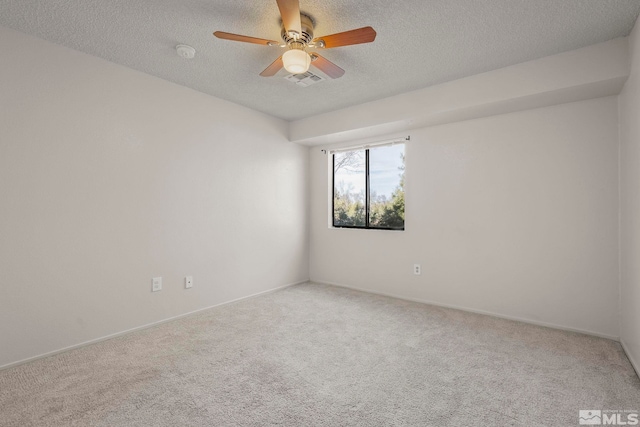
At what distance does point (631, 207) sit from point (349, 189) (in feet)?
9.99

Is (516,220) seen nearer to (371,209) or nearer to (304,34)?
(371,209)

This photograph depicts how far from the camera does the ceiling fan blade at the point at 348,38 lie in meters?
1.88

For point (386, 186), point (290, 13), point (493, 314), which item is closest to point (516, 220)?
point (493, 314)

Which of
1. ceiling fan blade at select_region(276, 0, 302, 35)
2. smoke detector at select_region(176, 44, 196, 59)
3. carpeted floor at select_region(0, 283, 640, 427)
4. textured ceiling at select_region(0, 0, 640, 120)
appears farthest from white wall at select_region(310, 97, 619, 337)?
smoke detector at select_region(176, 44, 196, 59)

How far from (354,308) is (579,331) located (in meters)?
2.14

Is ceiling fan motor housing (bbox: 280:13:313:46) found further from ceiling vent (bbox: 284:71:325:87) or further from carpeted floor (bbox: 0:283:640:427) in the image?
carpeted floor (bbox: 0:283:640:427)


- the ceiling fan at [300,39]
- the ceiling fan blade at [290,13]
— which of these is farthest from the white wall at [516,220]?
the ceiling fan blade at [290,13]

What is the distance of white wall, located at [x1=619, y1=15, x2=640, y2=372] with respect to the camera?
2.13 meters

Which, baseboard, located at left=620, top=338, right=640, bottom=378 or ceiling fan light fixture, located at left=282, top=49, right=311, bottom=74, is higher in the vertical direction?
ceiling fan light fixture, located at left=282, top=49, right=311, bottom=74

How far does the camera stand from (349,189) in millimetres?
4656

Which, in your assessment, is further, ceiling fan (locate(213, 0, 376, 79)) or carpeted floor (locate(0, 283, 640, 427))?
ceiling fan (locate(213, 0, 376, 79))

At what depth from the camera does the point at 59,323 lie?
245 centimetres

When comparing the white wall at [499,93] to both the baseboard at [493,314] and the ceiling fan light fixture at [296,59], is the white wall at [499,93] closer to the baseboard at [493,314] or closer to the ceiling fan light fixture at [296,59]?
the ceiling fan light fixture at [296,59]

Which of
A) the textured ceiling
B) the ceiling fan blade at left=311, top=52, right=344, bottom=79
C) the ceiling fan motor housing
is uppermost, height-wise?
the textured ceiling
